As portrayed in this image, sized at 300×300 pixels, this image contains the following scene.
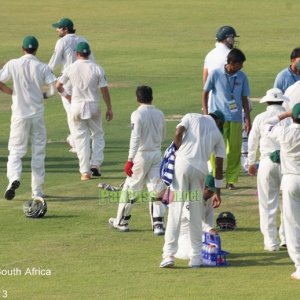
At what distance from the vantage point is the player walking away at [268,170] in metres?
15.5

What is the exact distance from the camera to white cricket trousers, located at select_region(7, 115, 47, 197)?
18.7m

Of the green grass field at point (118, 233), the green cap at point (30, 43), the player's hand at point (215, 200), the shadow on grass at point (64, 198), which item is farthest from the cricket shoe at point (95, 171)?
the player's hand at point (215, 200)

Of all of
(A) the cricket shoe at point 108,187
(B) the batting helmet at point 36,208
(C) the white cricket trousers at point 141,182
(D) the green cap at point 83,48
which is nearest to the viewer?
(C) the white cricket trousers at point 141,182

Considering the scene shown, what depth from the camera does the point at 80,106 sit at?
20.9 meters

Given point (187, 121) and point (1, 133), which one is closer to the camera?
point (187, 121)

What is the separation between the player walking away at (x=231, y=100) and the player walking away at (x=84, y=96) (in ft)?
7.21

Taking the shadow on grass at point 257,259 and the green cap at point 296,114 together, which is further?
the shadow on grass at point 257,259

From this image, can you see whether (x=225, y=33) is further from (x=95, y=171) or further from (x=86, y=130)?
(x=95, y=171)

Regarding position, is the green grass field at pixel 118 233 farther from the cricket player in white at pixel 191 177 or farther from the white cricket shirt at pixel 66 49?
the white cricket shirt at pixel 66 49

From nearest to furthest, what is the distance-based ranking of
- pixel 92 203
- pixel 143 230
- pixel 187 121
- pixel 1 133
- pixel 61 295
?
pixel 61 295
pixel 187 121
pixel 143 230
pixel 92 203
pixel 1 133

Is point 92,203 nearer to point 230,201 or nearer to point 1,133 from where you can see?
point 230,201

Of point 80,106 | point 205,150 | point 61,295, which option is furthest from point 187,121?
point 80,106

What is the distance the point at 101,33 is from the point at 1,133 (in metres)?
23.9

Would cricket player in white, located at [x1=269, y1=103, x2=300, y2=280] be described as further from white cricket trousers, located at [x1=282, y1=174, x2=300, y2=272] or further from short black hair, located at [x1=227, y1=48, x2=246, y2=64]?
short black hair, located at [x1=227, y1=48, x2=246, y2=64]
